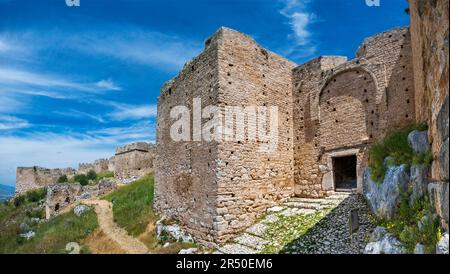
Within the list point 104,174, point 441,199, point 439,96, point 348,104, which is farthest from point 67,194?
point 439,96

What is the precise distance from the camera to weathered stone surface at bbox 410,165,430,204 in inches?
213

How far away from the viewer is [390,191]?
21.5ft

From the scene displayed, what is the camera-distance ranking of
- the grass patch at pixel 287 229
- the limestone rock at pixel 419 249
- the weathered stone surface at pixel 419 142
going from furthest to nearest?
the grass patch at pixel 287 229, the weathered stone surface at pixel 419 142, the limestone rock at pixel 419 249

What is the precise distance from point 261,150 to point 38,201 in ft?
87.6

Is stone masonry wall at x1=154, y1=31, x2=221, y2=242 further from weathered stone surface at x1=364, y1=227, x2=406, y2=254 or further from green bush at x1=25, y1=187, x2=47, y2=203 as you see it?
green bush at x1=25, y1=187, x2=47, y2=203

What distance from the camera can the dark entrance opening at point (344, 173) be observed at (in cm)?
1157

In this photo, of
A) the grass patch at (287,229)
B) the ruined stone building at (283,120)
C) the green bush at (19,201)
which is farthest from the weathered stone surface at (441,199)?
the green bush at (19,201)

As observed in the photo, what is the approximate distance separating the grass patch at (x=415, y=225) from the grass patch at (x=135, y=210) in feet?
32.8

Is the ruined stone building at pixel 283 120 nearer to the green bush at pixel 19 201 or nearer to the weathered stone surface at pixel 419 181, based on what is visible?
the weathered stone surface at pixel 419 181

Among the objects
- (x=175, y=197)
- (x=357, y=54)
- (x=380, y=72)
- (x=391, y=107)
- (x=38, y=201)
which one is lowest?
(x=38, y=201)

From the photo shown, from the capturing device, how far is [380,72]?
33.7 ft

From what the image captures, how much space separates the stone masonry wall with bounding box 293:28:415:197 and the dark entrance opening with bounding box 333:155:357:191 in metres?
0.67
